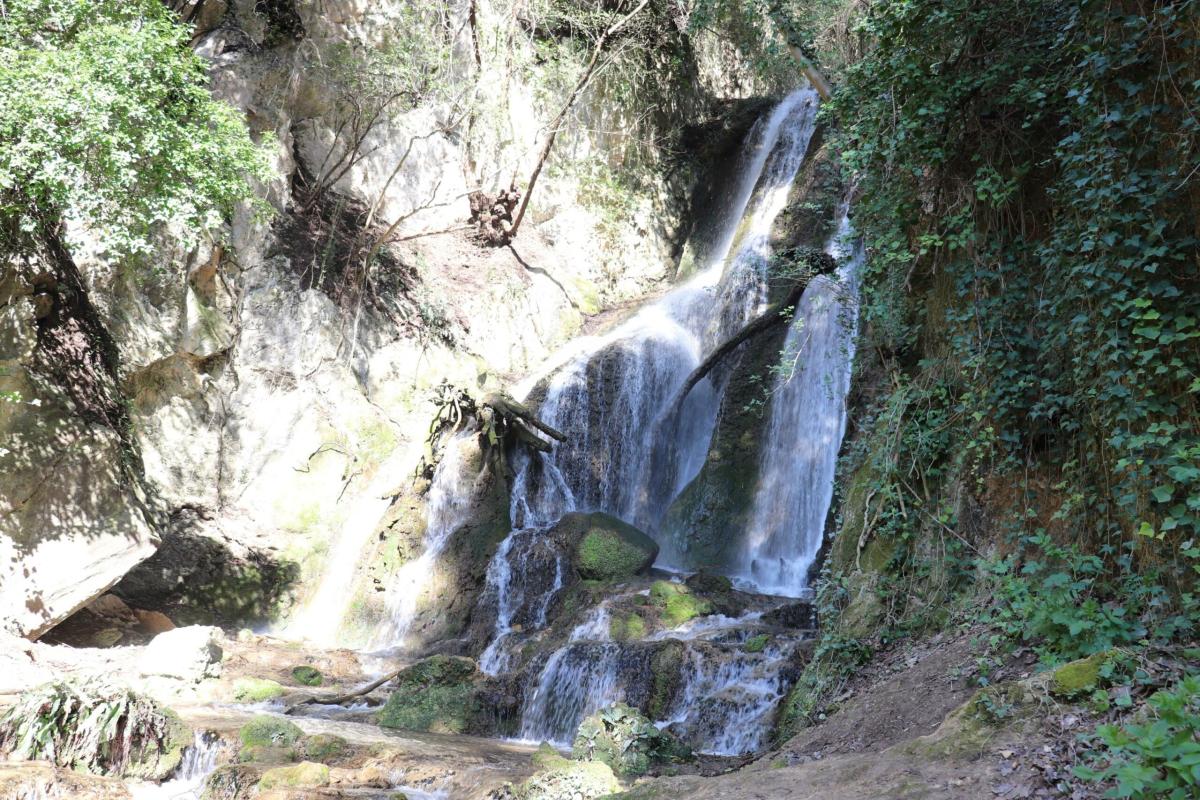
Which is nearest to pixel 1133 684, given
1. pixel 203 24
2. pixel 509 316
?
pixel 509 316

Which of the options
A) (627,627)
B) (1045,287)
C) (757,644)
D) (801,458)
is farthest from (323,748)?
(801,458)

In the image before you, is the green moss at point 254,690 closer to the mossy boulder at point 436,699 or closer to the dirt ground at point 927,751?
the mossy boulder at point 436,699

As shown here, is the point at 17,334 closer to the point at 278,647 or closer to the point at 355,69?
the point at 278,647

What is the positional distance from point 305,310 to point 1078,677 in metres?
14.5

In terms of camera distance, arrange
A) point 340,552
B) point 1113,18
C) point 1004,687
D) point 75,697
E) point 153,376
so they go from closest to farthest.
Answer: point 1004,687 → point 1113,18 → point 75,697 → point 153,376 → point 340,552

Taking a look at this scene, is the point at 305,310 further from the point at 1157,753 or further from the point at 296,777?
the point at 1157,753

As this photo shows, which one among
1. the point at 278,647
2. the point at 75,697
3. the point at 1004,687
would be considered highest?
the point at 1004,687

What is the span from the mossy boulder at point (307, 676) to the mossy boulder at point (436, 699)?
1419 millimetres

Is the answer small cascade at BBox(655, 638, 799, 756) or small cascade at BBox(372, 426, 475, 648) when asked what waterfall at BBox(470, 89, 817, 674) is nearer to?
small cascade at BBox(372, 426, 475, 648)

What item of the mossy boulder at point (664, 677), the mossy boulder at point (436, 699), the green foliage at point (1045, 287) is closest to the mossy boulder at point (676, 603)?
the mossy boulder at point (664, 677)

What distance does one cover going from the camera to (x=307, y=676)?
35.0 ft

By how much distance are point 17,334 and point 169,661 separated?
13.9 ft

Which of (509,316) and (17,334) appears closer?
(17,334)

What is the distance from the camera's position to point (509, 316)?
59.6ft
